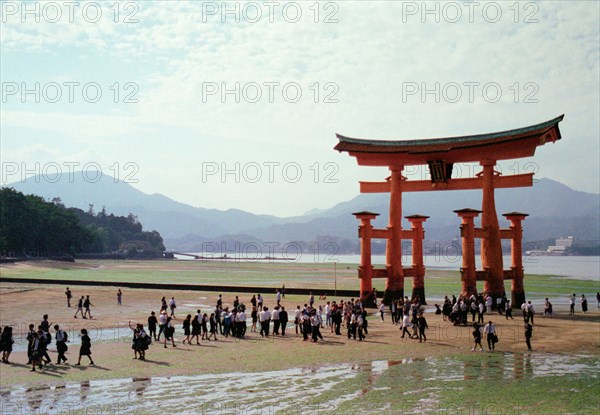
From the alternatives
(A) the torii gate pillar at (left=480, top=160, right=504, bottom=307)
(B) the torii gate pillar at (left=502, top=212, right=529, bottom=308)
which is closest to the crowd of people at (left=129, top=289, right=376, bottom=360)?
(A) the torii gate pillar at (left=480, top=160, right=504, bottom=307)

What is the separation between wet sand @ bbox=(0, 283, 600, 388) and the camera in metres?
20.4

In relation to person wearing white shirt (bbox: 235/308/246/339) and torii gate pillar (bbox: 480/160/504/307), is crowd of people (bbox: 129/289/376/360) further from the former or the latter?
torii gate pillar (bbox: 480/160/504/307)

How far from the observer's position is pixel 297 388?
1780 cm

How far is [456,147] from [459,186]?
3669 millimetres

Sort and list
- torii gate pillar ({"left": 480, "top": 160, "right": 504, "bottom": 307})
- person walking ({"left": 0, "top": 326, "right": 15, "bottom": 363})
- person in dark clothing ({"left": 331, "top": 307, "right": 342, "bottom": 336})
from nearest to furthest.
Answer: person walking ({"left": 0, "top": 326, "right": 15, "bottom": 363}), person in dark clothing ({"left": 331, "top": 307, "right": 342, "bottom": 336}), torii gate pillar ({"left": 480, "top": 160, "right": 504, "bottom": 307})

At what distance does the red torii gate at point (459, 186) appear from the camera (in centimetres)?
3825

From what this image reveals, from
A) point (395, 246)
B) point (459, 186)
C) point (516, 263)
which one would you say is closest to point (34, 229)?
point (395, 246)

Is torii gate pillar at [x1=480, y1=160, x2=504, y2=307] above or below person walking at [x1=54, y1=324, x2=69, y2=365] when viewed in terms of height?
above

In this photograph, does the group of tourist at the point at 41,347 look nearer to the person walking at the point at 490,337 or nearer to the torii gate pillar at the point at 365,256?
the person walking at the point at 490,337

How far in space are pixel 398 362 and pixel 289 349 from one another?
15.8 feet

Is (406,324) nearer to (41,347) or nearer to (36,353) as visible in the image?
(41,347)

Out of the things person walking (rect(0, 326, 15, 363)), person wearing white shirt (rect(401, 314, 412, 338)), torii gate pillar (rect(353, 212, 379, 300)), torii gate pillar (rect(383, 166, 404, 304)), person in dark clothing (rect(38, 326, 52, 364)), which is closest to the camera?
person in dark clothing (rect(38, 326, 52, 364))

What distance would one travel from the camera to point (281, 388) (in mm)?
17781

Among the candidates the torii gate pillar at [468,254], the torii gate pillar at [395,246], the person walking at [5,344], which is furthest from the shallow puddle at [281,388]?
the torii gate pillar at [395,246]
